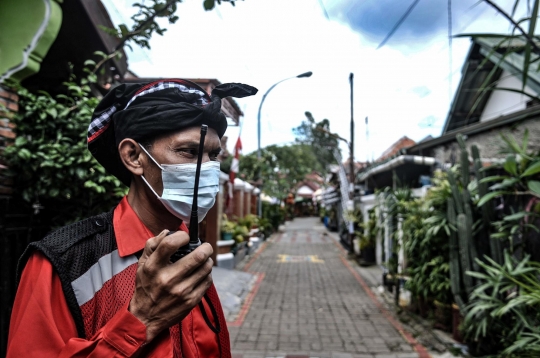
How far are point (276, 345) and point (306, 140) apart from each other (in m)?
15.7

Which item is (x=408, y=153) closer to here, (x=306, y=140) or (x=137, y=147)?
(x=137, y=147)

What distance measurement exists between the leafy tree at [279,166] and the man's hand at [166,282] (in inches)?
610

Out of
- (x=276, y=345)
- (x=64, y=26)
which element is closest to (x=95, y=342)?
(x=64, y=26)

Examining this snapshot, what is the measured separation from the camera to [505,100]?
28.5 feet

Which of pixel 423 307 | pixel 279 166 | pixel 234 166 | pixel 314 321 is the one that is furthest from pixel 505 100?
pixel 279 166

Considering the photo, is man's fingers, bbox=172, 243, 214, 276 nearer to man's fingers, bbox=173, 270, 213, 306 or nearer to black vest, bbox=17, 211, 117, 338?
man's fingers, bbox=173, 270, 213, 306

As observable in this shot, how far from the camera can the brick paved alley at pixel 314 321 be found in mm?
4883

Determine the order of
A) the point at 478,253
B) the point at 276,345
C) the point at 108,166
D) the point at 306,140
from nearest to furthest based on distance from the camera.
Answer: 1. the point at 108,166
2. the point at 478,253
3. the point at 276,345
4. the point at 306,140

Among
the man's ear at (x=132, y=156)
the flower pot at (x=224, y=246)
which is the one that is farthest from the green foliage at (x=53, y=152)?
the flower pot at (x=224, y=246)

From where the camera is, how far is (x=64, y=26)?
407cm

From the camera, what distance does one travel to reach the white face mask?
1133 millimetres

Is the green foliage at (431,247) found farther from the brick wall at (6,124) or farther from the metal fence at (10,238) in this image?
the brick wall at (6,124)

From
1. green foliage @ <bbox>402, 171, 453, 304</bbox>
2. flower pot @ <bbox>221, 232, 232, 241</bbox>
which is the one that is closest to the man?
green foliage @ <bbox>402, 171, 453, 304</bbox>

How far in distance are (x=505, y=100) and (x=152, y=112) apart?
31.2 feet
